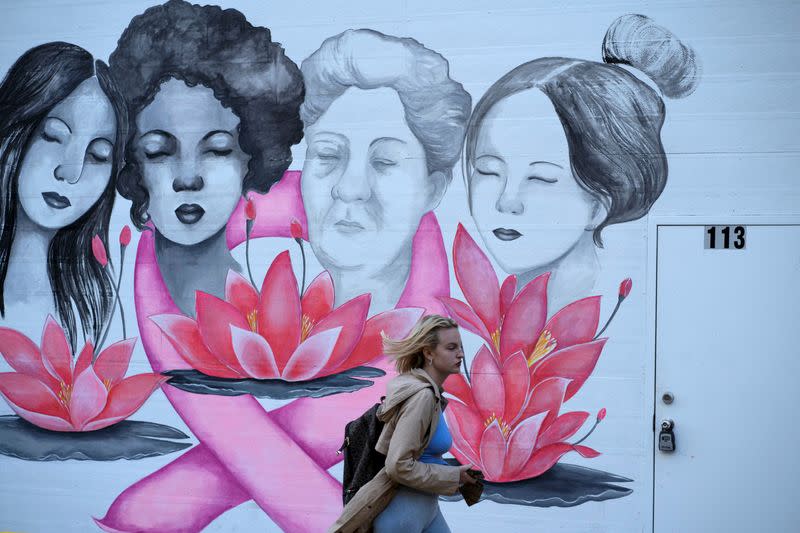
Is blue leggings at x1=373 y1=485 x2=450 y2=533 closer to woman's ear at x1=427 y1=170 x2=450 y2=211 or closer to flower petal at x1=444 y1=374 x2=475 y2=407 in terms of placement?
flower petal at x1=444 y1=374 x2=475 y2=407

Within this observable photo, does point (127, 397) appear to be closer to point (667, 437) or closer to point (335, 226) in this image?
point (335, 226)

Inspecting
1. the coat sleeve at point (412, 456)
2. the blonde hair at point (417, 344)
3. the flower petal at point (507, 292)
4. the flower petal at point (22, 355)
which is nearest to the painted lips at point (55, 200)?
the flower petal at point (22, 355)

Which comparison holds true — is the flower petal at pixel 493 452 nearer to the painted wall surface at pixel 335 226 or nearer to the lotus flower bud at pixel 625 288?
the painted wall surface at pixel 335 226

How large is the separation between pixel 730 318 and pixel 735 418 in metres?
0.45

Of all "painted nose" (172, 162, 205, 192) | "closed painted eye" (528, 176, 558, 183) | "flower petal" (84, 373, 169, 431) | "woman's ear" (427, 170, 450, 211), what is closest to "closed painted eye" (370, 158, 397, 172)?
"woman's ear" (427, 170, 450, 211)

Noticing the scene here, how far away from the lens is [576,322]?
498cm

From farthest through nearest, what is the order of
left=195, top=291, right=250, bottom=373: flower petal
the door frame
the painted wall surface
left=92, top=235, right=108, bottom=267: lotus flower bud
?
left=92, top=235, right=108, bottom=267: lotus flower bud
left=195, top=291, right=250, bottom=373: flower petal
the painted wall surface
the door frame

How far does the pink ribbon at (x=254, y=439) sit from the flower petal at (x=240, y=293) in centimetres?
18

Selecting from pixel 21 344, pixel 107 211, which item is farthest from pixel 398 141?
pixel 21 344

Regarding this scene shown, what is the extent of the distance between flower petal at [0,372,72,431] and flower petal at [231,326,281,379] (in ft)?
3.44

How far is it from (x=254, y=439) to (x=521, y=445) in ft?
4.43

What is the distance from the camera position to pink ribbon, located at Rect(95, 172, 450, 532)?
5.18 meters

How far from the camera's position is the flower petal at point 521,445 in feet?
16.4

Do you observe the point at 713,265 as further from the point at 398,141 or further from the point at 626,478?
the point at 398,141
